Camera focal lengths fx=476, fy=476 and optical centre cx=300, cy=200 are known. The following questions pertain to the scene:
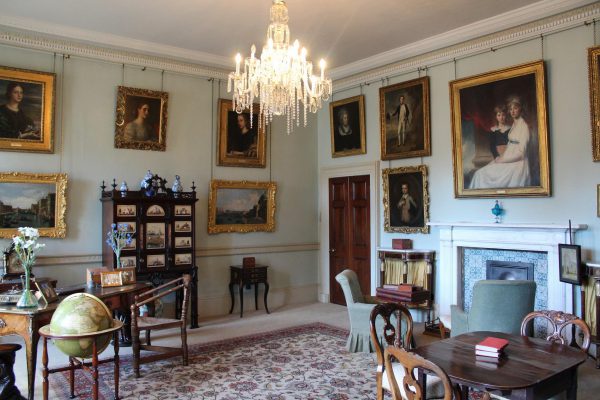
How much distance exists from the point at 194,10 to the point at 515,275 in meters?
5.47

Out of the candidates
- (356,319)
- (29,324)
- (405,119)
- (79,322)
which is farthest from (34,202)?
(405,119)

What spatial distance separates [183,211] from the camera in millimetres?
7324

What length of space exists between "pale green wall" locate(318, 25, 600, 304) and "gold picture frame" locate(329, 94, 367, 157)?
4.83 ft

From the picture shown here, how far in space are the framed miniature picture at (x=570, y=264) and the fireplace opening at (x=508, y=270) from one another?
0.58m

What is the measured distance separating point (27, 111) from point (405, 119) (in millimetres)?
5650

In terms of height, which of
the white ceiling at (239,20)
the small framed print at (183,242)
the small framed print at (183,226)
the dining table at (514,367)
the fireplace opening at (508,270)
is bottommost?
the dining table at (514,367)

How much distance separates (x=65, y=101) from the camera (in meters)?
6.96

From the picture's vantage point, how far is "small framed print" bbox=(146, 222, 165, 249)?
276 inches

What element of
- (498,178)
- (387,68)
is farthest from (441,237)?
(387,68)

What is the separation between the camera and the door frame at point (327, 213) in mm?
8328

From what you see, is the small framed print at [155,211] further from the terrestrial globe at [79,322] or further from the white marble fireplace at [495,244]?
the white marble fireplace at [495,244]

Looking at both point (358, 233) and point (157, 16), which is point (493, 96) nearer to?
point (358, 233)

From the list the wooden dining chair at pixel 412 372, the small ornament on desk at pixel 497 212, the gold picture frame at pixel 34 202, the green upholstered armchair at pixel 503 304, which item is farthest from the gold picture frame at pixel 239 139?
the wooden dining chair at pixel 412 372

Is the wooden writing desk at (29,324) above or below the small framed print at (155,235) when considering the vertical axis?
below
